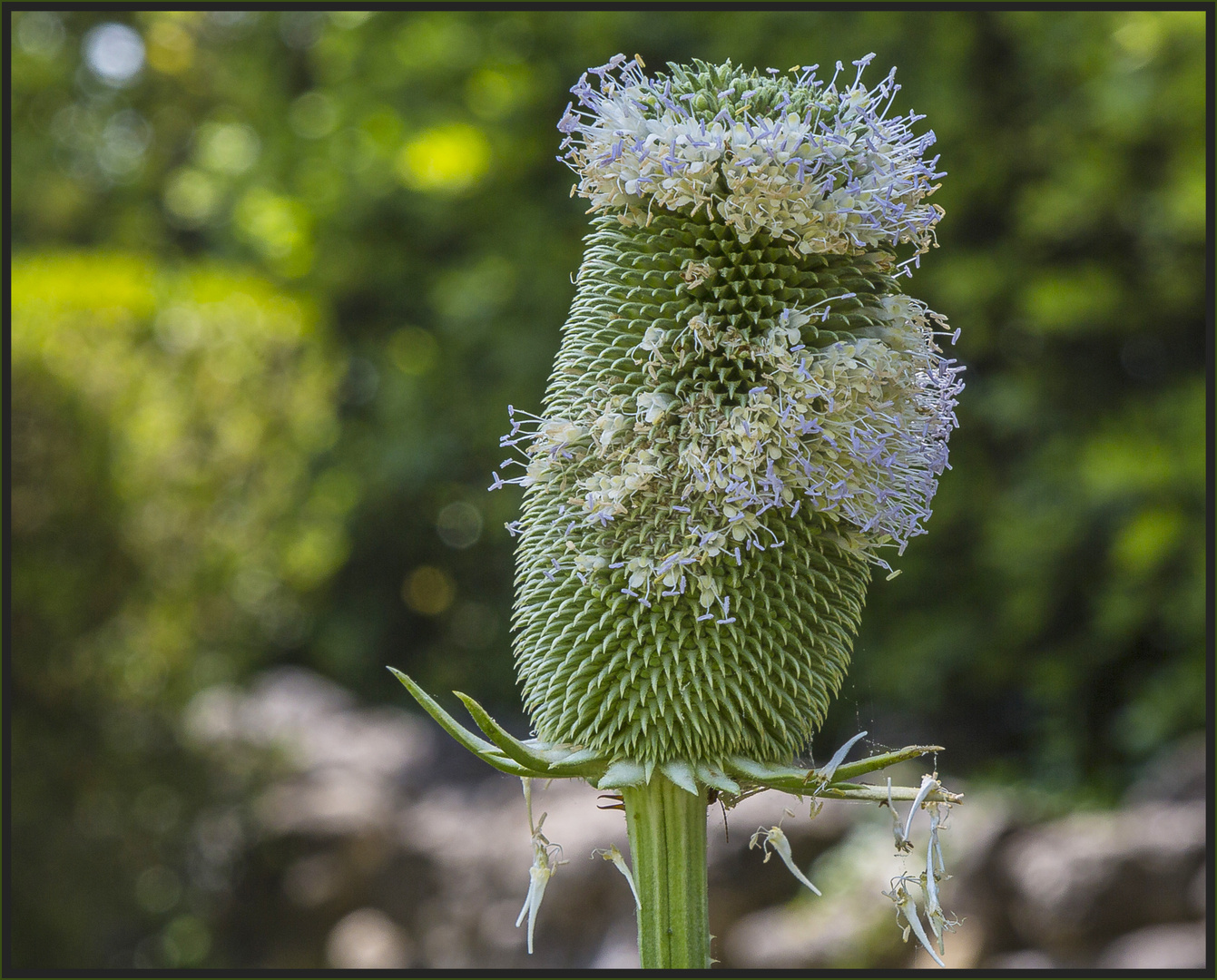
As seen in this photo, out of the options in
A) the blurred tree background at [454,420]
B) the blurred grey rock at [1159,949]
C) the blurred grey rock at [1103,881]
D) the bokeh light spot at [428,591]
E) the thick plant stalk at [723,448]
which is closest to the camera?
the thick plant stalk at [723,448]

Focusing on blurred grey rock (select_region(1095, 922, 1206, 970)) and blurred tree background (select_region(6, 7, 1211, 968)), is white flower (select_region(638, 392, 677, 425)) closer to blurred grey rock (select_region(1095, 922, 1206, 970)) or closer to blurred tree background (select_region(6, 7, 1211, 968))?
blurred grey rock (select_region(1095, 922, 1206, 970))

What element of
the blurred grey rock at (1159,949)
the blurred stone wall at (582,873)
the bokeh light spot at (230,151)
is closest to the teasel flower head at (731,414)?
the blurred stone wall at (582,873)

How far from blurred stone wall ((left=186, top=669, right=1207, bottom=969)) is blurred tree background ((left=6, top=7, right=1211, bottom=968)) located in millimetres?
439

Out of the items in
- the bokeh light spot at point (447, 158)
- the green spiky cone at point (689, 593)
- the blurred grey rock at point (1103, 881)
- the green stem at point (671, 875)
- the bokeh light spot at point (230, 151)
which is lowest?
the blurred grey rock at point (1103, 881)

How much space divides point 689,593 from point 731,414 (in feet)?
1.20

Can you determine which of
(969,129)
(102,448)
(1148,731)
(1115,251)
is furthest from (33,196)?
(1148,731)

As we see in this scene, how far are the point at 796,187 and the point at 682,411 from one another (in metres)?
0.49

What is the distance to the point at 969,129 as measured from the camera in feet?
29.2

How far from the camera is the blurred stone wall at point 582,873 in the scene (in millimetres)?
6680

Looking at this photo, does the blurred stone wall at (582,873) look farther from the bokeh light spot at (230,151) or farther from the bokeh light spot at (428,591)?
the bokeh light spot at (230,151)

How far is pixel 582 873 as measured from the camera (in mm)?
7570

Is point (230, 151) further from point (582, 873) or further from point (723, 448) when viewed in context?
point (723, 448)

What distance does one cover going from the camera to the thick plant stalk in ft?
7.01

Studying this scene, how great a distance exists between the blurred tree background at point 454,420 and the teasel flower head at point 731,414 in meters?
5.85
